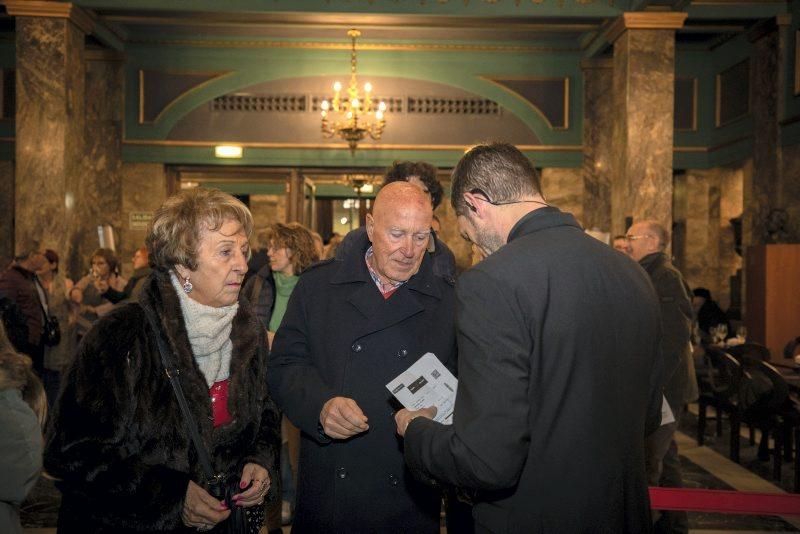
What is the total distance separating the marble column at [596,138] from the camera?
1229 cm

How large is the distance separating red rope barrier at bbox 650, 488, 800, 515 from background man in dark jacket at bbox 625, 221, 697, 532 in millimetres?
1546

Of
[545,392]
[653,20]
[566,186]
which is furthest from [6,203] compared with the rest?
[545,392]

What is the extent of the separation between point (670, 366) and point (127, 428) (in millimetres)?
3674

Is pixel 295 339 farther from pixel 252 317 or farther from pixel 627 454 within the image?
pixel 627 454

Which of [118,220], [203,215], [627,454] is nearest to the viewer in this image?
[627,454]

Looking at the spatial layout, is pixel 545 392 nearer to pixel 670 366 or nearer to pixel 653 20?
pixel 670 366

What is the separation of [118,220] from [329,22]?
14.1 feet

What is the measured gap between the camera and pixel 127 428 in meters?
2.30

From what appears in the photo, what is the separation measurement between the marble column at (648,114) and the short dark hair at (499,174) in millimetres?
8023

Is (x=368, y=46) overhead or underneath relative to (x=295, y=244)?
overhead

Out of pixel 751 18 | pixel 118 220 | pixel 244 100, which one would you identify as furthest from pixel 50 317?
pixel 751 18

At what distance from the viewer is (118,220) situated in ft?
39.8

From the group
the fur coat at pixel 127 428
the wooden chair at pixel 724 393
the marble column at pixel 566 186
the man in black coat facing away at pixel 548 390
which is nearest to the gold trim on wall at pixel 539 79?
the marble column at pixel 566 186

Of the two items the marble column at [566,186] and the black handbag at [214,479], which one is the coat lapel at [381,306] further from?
the marble column at [566,186]
